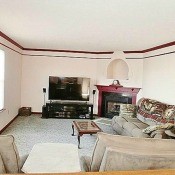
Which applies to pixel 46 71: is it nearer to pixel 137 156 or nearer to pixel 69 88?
pixel 69 88

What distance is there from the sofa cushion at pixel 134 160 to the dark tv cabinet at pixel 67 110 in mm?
5880

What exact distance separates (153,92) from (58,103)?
3.12 m

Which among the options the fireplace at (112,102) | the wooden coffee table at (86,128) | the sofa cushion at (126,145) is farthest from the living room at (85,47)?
the wooden coffee table at (86,128)

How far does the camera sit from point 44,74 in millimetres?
7797

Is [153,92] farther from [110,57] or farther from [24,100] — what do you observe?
[24,100]

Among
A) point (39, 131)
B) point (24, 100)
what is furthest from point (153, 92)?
point (24, 100)

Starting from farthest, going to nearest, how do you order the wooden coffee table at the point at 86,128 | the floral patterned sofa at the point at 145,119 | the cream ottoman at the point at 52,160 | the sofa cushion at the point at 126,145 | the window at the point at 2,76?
1. the window at the point at 2,76
2. the wooden coffee table at the point at 86,128
3. the floral patterned sofa at the point at 145,119
4. the cream ottoman at the point at 52,160
5. the sofa cushion at the point at 126,145

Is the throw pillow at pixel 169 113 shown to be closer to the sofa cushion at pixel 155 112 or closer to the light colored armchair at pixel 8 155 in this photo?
the sofa cushion at pixel 155 112

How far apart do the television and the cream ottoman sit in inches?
192

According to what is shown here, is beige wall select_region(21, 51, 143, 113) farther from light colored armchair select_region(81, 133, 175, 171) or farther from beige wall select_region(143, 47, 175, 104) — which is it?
light colored armchair select_region(81, 133, 175, 171)

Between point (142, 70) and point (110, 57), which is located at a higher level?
point (110, 57)

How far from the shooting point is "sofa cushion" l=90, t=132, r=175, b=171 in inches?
64.7

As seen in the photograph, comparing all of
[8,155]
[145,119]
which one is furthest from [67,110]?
[8,155]

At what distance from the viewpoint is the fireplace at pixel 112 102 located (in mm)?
7430
